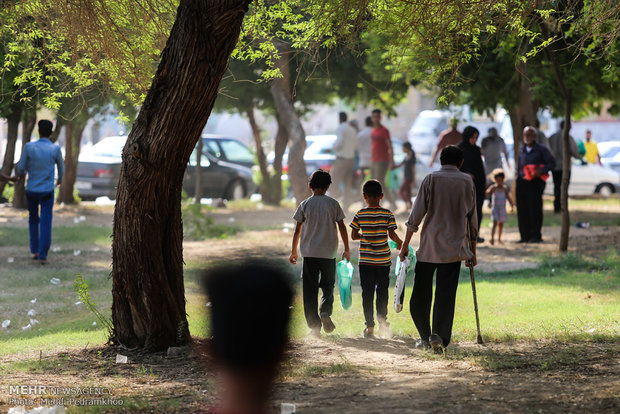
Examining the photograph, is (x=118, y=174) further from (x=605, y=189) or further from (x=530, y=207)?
(x=605, y=189)

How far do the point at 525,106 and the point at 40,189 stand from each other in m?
11.3

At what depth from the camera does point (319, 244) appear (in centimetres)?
838

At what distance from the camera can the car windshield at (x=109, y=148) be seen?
Result: 87.2 ft

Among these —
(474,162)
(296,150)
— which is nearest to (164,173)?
(474,162)

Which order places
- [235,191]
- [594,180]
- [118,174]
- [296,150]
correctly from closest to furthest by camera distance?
1. [296,150]
2. [118,174]
3. [235,191]
4. [594,180]

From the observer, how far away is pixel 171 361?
24.5 ft

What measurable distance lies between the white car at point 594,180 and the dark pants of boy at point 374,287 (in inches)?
847

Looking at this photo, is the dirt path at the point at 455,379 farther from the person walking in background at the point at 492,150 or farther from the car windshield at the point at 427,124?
the car windshield at the point at 427,124

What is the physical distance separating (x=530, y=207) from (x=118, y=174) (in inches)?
556

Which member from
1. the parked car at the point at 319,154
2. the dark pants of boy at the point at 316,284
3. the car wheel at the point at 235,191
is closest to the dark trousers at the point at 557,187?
the parked car at the point at 319,154

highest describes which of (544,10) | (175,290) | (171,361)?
(544,10)

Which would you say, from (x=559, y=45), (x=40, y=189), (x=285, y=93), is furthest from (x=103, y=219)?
(x=559, y=45)

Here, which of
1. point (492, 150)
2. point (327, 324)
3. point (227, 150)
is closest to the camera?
point (327, 324)

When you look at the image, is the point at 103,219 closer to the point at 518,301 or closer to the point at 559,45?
the point at 559,45
